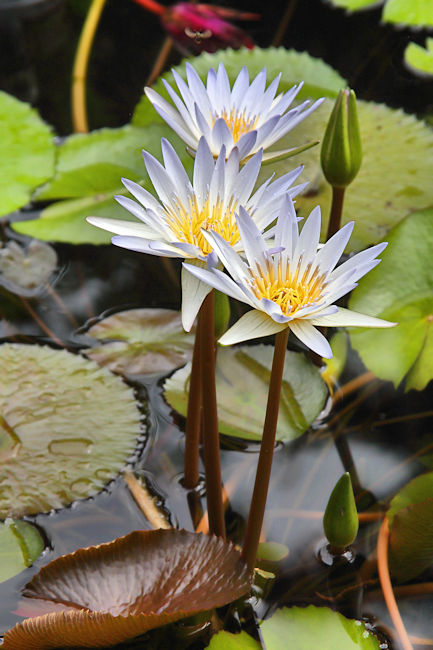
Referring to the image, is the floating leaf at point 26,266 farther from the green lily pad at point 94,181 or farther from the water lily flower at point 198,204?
the water lily flower at point 198,204

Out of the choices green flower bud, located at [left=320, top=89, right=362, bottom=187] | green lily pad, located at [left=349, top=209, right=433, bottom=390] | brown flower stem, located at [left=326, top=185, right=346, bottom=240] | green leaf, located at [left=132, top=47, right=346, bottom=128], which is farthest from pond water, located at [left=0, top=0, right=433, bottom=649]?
green flower bud, located at [left=320, top=89, right=362, bottom=187]

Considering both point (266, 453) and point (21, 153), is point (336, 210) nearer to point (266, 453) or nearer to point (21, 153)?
point (266, 453)

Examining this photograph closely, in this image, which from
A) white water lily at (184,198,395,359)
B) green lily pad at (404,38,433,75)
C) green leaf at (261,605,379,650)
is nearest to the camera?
white water lily at (184,198,395,359)

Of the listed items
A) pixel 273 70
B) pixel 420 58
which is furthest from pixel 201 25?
pixel 420 58

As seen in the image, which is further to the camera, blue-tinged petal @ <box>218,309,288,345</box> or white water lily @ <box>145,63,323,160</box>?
white water lily @ <box>145,63,323,160</box>

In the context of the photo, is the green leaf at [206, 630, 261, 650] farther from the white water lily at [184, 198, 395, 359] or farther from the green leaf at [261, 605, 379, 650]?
the white water lily at [184, 198, 395, 359]

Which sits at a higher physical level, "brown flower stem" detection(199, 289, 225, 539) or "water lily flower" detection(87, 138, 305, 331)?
"water lily flower" detection(87, 138, 305, 331)

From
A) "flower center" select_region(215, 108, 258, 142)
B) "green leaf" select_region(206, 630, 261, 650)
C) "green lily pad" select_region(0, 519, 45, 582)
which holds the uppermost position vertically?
"flower center" select_region(215, 108, 258, 142)

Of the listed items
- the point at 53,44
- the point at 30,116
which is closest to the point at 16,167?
the point at 30,116
